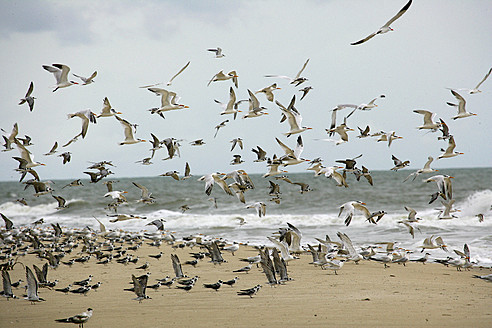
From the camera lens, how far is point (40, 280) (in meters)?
9.82

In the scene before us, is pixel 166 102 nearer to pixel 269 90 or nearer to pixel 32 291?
pixel 269 90

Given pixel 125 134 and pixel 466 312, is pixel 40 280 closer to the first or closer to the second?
pixel 125 134

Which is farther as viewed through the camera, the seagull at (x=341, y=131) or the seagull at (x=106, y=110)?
the seagull at (x=341, y=131)

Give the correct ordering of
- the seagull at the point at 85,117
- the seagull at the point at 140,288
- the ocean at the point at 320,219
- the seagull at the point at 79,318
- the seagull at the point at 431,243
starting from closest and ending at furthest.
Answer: the seagull at the point at 79,318 → the seagull at the point at 140,288 → the seagull at the point at 85,117 → the seagull at the point at 431,243 → the ocean at the point at 320,219

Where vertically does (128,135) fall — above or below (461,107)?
below

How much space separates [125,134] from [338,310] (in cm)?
732

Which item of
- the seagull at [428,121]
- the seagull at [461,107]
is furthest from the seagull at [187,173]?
the seagull at [461,107]

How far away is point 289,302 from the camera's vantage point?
28.8 ft

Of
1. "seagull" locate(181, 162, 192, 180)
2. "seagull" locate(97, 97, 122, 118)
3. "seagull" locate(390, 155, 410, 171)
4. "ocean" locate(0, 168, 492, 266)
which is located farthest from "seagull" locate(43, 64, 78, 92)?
"seagull" locate(390, 155, 410, 171)

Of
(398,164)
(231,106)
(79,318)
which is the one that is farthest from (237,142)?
(79,318)

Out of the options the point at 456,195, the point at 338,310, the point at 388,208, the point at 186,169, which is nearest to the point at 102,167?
the point at 186,169

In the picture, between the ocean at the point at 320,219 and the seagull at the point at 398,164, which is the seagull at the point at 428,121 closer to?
the seagull at the point at 398,164

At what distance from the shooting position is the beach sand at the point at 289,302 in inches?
302

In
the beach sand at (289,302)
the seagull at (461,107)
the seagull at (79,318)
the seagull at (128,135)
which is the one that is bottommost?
the beach sand at (289,302)
